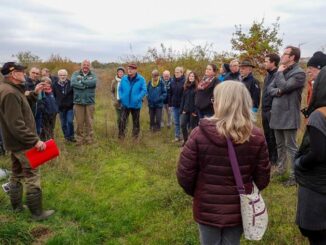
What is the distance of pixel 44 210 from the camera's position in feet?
18.7

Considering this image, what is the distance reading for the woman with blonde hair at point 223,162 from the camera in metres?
2.91

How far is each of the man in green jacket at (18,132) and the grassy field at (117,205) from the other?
33 cm

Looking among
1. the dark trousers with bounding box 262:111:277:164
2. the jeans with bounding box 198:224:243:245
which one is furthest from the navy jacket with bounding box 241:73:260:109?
the jeans with bounding box 198:224:243:245

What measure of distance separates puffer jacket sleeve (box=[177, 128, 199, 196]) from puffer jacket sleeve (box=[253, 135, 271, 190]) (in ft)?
1.61

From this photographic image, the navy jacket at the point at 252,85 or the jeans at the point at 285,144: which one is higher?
the navy jacket at the point at 252,85

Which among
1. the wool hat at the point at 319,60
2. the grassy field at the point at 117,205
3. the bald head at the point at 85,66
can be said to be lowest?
the grassy field at the point at 117,205

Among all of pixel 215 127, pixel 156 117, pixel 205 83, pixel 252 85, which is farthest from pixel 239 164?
pixel 156 117

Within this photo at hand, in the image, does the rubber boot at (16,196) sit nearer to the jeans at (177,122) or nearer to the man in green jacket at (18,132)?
the man in green jacket at (18,132)

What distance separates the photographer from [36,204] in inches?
208

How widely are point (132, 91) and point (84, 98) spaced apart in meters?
1.25

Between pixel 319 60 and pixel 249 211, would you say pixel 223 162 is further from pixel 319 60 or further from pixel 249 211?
pixel 319 60

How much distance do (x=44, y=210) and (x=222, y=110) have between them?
3.82 metres

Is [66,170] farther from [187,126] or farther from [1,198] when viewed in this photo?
[187,126]

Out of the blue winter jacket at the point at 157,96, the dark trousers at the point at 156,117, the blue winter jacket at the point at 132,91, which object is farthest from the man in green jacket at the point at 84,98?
the dark trousers at the point at 156,117
